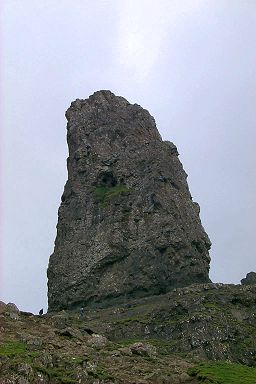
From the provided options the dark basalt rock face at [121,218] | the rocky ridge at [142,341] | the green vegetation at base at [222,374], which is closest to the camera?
the rocky ridge at [142,341]

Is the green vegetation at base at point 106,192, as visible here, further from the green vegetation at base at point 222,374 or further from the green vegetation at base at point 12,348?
the green vegetation at base at point 12,348

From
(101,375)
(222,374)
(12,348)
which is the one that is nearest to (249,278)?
(222,374)

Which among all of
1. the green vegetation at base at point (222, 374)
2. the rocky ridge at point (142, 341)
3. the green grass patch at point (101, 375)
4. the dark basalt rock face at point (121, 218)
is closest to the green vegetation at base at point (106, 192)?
the dark basalt rock face at point (121, 218)

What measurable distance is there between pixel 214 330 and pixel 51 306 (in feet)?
106

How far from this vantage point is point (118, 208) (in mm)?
88000

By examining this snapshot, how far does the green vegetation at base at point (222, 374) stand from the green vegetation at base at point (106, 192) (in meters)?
45.6

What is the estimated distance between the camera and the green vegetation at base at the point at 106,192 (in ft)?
294

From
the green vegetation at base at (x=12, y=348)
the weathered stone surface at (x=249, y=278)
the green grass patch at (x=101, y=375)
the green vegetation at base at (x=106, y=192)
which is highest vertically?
the green vegetation at base at (x=106, y=192)

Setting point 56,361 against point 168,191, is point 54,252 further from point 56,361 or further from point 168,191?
point 56,361

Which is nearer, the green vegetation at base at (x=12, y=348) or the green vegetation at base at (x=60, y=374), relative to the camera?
the green vegetation at base at (x=60, y=374)

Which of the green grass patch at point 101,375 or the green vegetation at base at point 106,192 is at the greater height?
the green vegetation at base at point 106,192

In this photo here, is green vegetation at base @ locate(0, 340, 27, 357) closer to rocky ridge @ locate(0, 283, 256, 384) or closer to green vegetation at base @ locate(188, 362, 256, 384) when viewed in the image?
rocky ridge @ locate(0, 283, 256, 384)

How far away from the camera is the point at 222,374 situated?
137ft

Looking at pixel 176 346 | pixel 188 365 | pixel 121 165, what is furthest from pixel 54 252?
pixel 188 365
